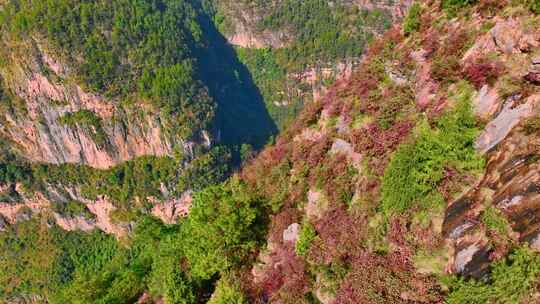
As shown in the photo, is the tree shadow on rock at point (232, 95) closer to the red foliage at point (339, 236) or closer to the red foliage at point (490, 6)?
the red foliage at point (339, 236)

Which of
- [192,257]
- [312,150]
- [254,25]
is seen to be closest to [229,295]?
[192,257]

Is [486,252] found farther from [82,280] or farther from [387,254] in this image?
[82,280]

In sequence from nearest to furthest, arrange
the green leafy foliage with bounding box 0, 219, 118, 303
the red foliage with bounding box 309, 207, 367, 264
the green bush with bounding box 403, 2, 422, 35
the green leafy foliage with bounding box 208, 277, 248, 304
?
the red foliage with bounding box 309, 207, 367, 264, the green leafy foliage with bounding box 208, 277, 248, 304, the green bush with bounding box 403, 2, 422, 35, the green leafy foliage with bounding box 0, 219, 118, 303

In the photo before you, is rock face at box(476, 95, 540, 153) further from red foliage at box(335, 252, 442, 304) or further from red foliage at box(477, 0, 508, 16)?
red foliage at box(477, 0, 508, 16)

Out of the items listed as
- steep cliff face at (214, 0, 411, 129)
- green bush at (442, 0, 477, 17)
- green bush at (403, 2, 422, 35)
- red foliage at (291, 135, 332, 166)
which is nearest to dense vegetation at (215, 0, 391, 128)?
steep cliff face at (214, 0, 411, 129)

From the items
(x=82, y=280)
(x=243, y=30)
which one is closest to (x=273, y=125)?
(x=243, y=30)

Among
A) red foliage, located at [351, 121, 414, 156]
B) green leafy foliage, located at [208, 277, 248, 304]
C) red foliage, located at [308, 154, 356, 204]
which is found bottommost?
green leafy foliage, located at [208, 277, 248, 304]
